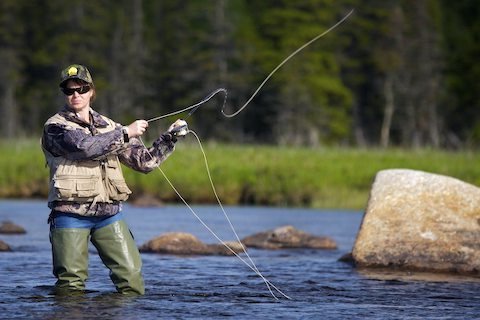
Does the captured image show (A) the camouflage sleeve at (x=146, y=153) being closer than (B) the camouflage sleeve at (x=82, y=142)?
No

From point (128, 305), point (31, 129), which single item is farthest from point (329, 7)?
point (128, 305)

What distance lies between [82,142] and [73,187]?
30 centimetres

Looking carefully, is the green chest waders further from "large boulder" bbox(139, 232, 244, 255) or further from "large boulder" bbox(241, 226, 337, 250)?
"large boulder" bbox(241, 226, 337, 250)

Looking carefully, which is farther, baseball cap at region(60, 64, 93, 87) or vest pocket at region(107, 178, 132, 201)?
vest pocket at region(107, 178, 132, 201)

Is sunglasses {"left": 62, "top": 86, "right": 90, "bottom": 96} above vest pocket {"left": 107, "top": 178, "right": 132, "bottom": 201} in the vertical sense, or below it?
above

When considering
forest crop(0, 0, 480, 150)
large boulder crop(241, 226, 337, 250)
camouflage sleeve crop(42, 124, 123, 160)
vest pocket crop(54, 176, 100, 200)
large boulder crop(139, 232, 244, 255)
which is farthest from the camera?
forest crop(0, 0, 480, 150)

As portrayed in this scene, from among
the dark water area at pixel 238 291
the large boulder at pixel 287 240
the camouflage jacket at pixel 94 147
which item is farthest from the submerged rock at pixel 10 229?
the camouflage jacket at pixel 94 147

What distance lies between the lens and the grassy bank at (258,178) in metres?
20.9

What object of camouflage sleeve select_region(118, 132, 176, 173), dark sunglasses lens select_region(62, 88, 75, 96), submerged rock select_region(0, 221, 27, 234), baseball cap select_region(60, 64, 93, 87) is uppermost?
baseball cap select_region(60, 64, 93, 87)

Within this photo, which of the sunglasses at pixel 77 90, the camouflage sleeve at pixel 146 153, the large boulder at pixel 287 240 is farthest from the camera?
the large boulder at pixel 287 240

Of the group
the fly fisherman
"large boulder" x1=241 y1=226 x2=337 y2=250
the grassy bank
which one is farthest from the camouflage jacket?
the grassy bank

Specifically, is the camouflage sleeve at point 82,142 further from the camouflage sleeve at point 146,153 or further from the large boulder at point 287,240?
the large boulder at point 287,240

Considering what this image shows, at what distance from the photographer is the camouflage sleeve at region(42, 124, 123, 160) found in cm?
706

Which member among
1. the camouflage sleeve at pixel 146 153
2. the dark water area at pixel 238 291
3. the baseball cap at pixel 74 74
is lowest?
the dark water area at pixel 238 291
